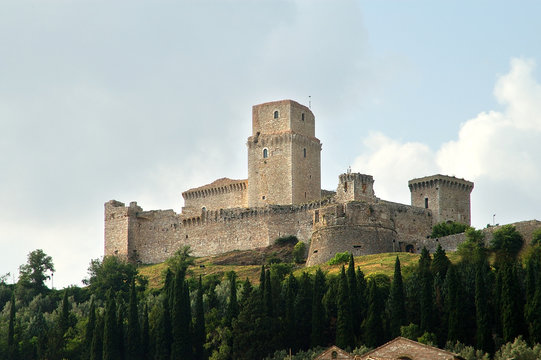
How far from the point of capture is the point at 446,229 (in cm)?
9731

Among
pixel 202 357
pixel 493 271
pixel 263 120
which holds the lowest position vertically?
pixel 202 357

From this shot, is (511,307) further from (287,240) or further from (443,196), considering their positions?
(287,240)

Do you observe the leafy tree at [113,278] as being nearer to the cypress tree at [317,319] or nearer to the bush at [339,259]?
the bush at [339,259]

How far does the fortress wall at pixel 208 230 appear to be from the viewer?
102m

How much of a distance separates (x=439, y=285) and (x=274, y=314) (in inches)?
383

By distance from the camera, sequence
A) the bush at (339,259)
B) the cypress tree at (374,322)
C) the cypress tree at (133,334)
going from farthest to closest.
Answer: the bush at (339,259), the cypress tree at (133,334), the cypress tree at (374,322)

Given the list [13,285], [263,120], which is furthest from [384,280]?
[13,285]

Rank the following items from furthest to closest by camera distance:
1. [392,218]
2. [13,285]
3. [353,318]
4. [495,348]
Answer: [13,285], [392,218], [353,318], [495,348]

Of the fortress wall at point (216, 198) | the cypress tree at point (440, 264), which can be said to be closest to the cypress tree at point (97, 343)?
the cypress tree at point (440, 264)

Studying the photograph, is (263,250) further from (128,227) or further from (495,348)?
(495,348)

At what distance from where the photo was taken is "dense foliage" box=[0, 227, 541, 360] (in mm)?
67312

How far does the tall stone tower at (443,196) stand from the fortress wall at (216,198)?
52.3ft

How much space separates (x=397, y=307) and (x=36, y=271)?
4291cm

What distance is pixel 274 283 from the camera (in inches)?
3083
